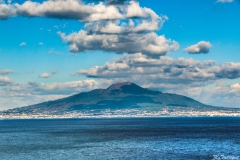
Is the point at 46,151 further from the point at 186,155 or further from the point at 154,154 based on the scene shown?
the point at 186,155

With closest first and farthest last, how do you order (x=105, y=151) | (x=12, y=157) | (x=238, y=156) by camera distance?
(x=238, y=156) → (x=12, y=157) → (x=105, y=151)

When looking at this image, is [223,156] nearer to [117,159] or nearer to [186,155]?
[186,155]

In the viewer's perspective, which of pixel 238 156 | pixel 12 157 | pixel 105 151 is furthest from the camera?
pixel 105 151

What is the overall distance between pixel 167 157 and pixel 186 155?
7.08m

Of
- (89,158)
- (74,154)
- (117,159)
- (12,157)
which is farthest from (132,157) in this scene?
(12,157)

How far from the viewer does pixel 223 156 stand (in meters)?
109

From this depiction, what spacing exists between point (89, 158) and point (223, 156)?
39.1m

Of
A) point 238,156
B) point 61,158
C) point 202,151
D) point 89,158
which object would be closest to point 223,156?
point 238,156

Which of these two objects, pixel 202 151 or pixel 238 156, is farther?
pixel 202 151

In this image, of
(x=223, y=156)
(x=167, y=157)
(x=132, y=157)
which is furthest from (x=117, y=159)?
(x=223, y=156)

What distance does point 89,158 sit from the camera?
111875 millimetres

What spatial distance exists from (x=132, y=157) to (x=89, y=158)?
12.8 meters

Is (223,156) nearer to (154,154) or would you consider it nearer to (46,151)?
(154,154)

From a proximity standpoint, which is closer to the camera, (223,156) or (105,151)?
(223,156)
